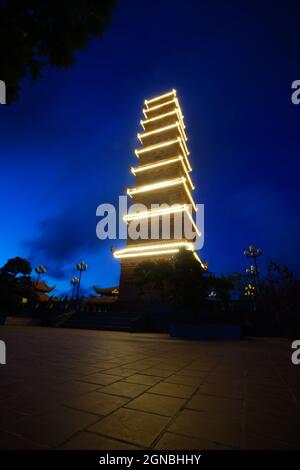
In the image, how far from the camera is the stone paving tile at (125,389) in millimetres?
2658

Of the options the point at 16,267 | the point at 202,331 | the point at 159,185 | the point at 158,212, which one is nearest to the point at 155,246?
the point at 158,212

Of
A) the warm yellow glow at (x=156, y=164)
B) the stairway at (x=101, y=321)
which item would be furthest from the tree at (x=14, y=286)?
the warm yellow glow at (x=156, y=164)

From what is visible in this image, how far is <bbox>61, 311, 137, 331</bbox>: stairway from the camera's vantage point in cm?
1496

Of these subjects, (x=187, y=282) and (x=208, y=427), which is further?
(x=187, y=282)

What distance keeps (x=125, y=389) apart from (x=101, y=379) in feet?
1.85

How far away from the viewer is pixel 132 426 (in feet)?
6.02

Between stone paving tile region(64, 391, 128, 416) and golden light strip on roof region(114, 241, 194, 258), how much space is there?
19.3m

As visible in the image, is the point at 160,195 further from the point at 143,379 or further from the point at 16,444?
the point at 16,444

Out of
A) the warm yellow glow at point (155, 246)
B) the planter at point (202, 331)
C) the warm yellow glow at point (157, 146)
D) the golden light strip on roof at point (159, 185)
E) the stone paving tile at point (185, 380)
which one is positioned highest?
the warm yellow glow at point (157, 146)

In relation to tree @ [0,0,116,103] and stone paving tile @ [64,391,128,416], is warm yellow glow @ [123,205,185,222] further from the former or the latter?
stone paving tile @ [64,391,128,416]

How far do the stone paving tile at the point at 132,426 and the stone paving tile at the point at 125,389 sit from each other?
551 millimetres

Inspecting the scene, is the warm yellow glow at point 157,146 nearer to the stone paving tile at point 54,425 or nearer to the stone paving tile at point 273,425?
the stone paving tile at point 273,425
